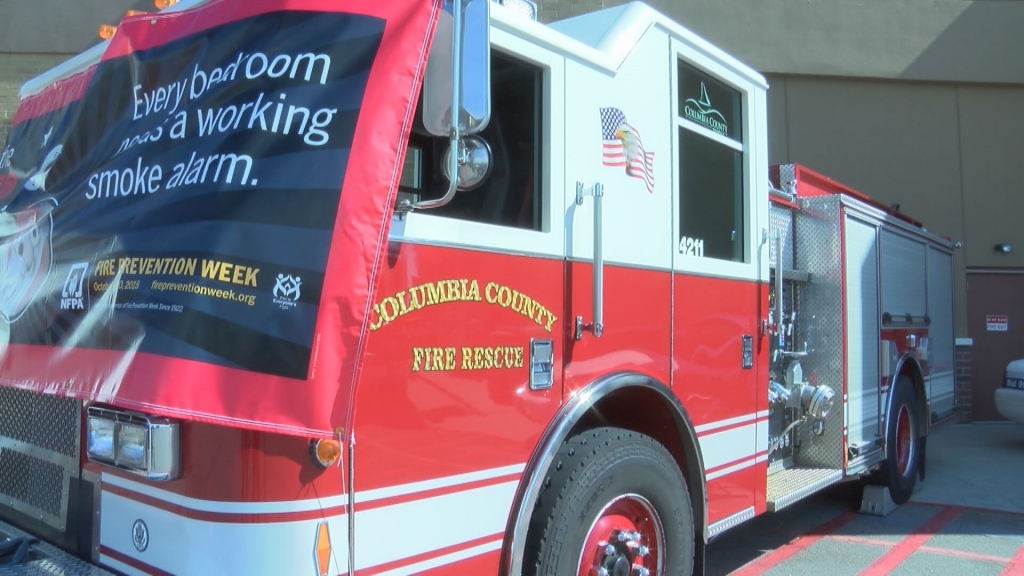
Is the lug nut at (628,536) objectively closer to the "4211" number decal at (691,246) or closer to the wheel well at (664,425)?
the wheel well at (664,425)

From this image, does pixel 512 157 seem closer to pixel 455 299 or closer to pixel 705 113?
pixel 455 299

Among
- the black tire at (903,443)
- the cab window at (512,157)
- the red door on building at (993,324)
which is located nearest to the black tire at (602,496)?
the cab window at (512,157)

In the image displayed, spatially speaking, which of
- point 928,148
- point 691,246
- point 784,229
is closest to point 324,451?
point 691,246

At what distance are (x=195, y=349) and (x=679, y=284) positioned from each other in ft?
7.65

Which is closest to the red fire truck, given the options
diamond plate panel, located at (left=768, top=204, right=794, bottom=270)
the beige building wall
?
diamond plate panel, located at (left=768, top=204, right=794, bottom=270)

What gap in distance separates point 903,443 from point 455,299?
590cm

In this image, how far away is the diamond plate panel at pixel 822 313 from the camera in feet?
18.7

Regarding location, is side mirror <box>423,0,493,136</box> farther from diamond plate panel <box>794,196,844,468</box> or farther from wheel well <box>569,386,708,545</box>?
diamond plate panel <box>794,196,844,468</box>

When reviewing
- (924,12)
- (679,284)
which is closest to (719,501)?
(679,284)

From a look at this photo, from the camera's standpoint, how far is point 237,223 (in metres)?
2.36

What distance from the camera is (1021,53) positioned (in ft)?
42.0

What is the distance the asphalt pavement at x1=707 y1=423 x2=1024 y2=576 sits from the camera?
5535mm

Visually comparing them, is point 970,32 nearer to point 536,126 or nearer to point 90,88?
point 536,126

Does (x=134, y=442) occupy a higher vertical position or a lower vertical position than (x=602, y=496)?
higher
